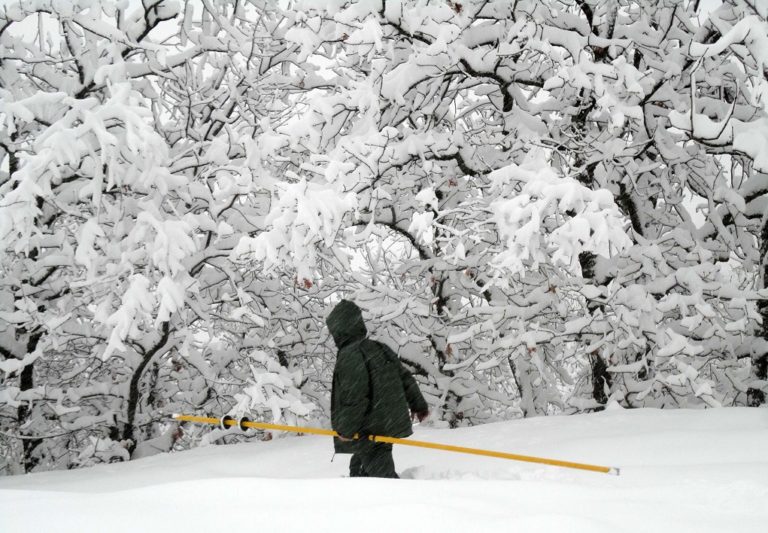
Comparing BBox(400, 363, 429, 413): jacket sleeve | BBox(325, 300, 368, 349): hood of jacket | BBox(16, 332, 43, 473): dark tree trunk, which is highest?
BBox(325, 300, 368, 349): hood of jacket

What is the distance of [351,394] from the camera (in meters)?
3.93

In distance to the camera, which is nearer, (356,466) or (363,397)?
(363,397)

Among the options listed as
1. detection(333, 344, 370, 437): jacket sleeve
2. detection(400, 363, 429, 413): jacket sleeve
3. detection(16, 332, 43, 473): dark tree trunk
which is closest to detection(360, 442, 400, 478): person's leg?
detection(333, 344, 370, 437): jacket sleeve

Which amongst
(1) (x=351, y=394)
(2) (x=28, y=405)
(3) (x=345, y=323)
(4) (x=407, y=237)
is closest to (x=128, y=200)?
(2) (x=28, y=405)

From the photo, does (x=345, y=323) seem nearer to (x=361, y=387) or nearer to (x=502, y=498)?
(x=361, y=387)

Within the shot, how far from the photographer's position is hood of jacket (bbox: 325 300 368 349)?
404 centimetres

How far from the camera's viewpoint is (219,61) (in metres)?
7.46

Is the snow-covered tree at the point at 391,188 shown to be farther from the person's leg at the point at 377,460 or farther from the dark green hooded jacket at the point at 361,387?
the person's leg at the point at 377,460

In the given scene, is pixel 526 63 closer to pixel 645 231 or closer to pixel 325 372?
pixel 645 231

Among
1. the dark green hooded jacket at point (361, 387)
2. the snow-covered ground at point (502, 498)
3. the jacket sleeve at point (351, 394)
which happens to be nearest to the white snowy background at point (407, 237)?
the snow-covered ground at point (502, 498)

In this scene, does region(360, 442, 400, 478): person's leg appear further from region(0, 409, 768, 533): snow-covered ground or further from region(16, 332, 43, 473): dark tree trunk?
region(16, 332, 43, 473): dark tree trunk

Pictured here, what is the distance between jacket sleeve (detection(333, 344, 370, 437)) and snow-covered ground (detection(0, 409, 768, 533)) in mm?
810

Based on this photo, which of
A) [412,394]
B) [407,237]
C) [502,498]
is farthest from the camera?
[407,237]

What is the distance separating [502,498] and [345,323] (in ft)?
5.48
